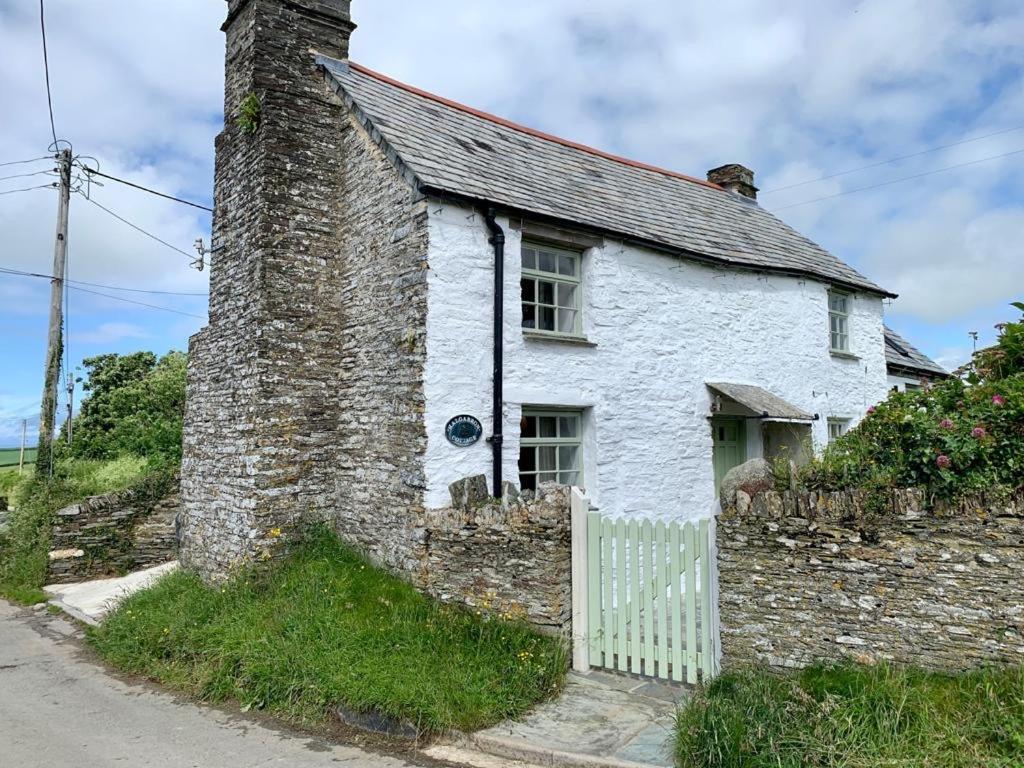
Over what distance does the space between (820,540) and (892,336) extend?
1539 cm

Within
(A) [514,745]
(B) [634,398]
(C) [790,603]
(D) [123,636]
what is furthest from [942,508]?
(D) [123,636]

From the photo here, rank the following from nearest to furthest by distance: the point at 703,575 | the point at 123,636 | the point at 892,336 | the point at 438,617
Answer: the point at 703,575 → the point at 438,617 → the point at 123,636 → the point at 892,336

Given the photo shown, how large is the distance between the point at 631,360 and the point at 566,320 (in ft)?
3.79

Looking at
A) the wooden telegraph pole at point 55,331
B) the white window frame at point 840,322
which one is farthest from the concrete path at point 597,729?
the wooden telegraph pole at point 55,331

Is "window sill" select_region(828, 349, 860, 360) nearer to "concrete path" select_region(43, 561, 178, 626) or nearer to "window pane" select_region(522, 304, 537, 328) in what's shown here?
"window pane" select_region(522, 304, 537, 328)

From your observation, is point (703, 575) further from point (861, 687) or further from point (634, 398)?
point (634, 398)

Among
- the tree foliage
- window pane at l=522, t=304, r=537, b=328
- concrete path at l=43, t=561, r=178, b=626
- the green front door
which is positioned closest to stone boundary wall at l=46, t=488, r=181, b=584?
concrete path at l=43, t=561, r=178, b=626

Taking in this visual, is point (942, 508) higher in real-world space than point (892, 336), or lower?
lower

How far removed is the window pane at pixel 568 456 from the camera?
9690 millimetres

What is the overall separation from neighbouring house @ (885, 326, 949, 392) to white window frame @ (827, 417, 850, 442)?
7.57ft

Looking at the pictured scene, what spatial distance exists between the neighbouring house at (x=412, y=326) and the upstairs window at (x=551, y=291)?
0.03 metres

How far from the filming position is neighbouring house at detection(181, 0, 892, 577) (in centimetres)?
853

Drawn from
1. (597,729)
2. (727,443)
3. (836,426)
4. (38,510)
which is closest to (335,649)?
(597,729)

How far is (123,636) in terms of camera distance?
835 centimetres
